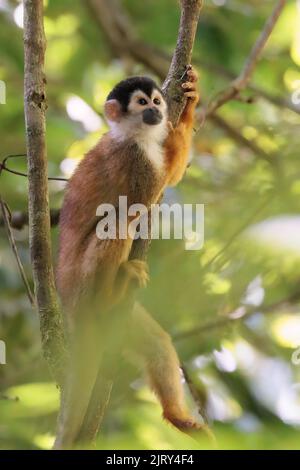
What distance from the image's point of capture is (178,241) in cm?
316

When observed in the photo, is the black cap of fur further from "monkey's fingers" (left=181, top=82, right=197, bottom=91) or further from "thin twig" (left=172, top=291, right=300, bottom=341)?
"thin twig" (left=172, top=291, right=300, bottom=341)

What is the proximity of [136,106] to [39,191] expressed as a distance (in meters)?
1.43

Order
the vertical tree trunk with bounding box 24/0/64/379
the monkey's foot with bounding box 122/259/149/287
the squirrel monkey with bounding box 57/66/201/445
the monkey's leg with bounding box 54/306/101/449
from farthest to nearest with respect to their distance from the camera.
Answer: the squirrel monkey with bounding box 57/66/201/445, the monkey's foot with bounding box 122/259/149/287, the vertical tree trunk with bounding box 24/0/64/379, the monkey's leg with bounding box 54/306/101/449

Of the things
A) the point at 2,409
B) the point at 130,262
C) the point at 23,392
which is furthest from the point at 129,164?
the point at 2,409

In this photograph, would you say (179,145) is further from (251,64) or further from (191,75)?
(251,64)

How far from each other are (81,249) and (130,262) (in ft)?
1.74

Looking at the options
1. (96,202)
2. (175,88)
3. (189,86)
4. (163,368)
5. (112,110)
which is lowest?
(163,368)

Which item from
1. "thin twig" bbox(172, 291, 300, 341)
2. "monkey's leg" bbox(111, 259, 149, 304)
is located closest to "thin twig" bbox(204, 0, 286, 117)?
"monkey's leg" bbox(111, 259, 149, 304)

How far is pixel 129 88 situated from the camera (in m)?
4.02

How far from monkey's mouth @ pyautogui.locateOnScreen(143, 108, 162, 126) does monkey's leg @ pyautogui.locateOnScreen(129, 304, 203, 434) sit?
1.07 meters

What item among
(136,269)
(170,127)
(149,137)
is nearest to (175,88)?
(170,127)

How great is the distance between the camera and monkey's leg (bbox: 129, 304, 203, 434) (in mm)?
3688

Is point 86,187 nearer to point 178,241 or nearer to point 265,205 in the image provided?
point 178,241

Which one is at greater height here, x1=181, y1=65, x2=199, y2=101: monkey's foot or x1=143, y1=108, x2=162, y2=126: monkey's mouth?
x1=143, y1=108, x2=162, y2=126: monkey's mouth
